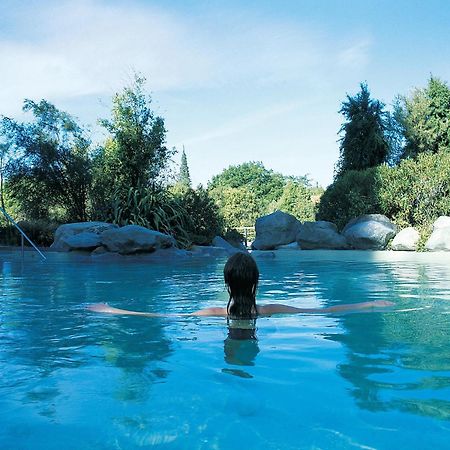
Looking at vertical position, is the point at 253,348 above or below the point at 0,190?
below

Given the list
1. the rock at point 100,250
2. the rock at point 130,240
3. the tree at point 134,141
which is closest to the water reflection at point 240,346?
the rock at point 130,240

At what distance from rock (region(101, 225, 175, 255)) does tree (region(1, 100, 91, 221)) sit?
5.35 m

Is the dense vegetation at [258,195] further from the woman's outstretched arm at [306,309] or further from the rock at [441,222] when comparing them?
the woman's outstretched arm at [306,309]

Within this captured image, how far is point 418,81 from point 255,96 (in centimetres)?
964

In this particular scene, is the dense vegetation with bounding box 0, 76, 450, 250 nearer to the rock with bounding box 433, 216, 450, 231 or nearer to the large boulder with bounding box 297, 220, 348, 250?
the rock with bounding box 433, 216, 450, 231

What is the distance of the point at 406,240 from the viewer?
635 inches

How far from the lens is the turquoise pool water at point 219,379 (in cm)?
191

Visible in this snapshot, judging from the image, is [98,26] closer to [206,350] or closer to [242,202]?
[206,350]

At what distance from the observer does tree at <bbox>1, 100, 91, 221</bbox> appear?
16.9 meters

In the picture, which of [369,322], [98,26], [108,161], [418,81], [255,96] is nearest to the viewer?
[369,322]

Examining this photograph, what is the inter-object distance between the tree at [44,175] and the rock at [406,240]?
33.9 ft

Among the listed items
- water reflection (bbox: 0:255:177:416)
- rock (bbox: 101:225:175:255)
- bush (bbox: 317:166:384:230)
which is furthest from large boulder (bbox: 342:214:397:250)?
water reflection (bbox: 0:255:177:416)

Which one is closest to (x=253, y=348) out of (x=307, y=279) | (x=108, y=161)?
(x=307, y=279)

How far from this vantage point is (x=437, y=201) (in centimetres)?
1714
